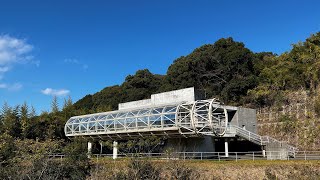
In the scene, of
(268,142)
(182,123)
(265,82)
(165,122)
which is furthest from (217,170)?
(265,82)

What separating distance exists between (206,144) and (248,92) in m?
15.1

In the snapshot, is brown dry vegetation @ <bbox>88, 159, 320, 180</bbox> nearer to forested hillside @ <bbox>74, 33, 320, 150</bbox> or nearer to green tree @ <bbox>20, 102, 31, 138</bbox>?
forested hillside @ <bbox>74, 33, 320, 150</bbox>

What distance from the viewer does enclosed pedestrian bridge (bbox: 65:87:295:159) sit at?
1107 inches

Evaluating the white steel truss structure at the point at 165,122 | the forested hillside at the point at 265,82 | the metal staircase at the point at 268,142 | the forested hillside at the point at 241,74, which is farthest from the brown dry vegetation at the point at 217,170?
the forested hillside at the point at 241,74

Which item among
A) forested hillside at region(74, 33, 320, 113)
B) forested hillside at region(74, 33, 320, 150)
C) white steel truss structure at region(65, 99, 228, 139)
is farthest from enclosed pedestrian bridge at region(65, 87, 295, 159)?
forested hillside at region(74, 33, 320, 113)

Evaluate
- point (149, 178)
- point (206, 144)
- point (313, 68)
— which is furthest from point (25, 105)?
point (313, 68)

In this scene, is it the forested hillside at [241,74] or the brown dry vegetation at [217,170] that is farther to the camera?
the forested hillside at [241,74]

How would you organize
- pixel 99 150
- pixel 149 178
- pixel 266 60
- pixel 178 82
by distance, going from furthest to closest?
A: 1. pixel 178 82
2. pixel 266 60
3. pixel 99 150
4. pixel 149 178

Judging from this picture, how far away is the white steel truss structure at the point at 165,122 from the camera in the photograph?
27.8 metres

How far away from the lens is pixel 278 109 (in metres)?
38.6

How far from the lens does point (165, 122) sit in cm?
2916

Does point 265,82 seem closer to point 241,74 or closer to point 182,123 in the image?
point 241,74

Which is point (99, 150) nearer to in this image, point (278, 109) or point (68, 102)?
point (68, 102)

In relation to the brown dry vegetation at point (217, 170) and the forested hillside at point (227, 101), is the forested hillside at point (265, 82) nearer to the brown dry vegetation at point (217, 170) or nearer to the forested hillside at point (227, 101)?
the forested hillside at point (227, 101)
